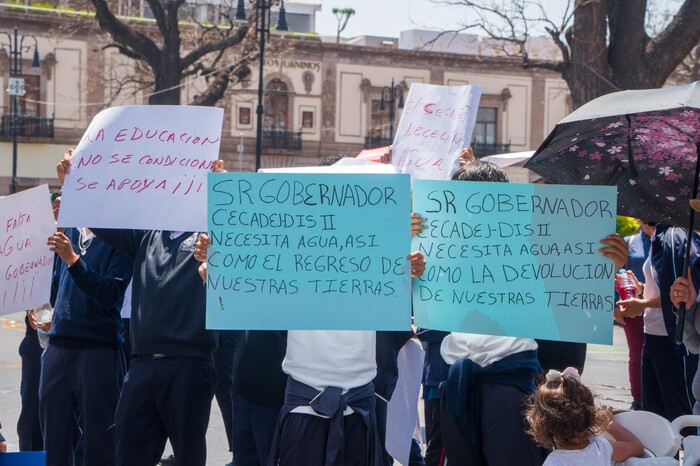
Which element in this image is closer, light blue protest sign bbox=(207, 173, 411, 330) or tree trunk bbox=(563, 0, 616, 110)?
light blue protest sign bbox=(207, 173, 411, 330)

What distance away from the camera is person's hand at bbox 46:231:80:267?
215 inches

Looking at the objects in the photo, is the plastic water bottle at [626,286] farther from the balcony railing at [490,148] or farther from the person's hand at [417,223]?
the balcony railing at [490,148]

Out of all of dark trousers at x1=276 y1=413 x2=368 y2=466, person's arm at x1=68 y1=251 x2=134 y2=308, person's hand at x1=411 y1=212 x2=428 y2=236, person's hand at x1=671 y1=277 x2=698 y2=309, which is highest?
person's hand at x1=411 y1=212 x2=428 y2=236

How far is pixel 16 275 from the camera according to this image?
5551mm

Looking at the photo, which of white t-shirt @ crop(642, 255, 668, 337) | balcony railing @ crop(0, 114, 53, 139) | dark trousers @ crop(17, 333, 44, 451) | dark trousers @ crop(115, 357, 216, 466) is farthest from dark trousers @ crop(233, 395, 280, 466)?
balcony railing @ crop(0, 114, 53, 139)

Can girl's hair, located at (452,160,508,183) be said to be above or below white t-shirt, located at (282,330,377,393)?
above

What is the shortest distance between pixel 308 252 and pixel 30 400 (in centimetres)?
334

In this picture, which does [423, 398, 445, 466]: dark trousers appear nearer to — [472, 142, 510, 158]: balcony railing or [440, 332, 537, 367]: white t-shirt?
[440, 332, 537, 367]: white t-shirt

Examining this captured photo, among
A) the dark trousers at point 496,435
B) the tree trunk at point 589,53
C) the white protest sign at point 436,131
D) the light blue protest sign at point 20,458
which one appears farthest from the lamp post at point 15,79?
the dark trousers at point 496,435

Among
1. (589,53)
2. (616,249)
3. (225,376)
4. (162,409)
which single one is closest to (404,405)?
(162,409)

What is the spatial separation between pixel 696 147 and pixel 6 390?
7352 millimetres

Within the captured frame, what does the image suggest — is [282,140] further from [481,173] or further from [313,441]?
[313,441]

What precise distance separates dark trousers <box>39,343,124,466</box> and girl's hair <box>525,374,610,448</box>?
2.64m

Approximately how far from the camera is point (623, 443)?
14.2 feet
